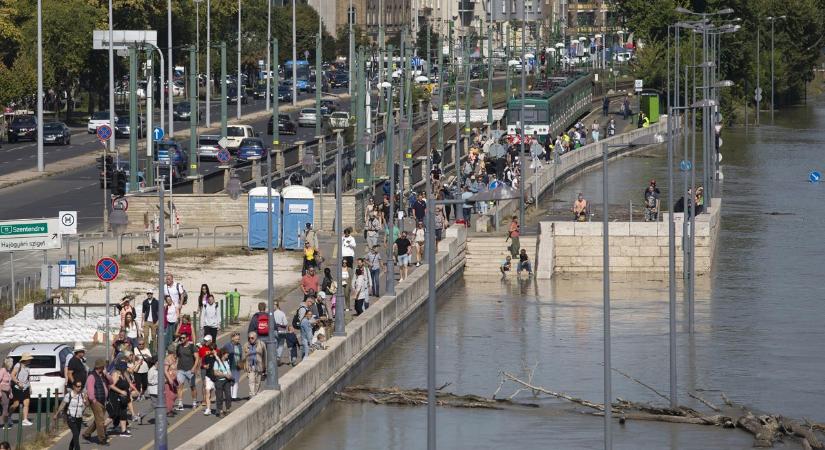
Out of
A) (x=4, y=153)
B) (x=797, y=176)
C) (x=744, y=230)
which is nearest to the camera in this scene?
(x=744, y=230)

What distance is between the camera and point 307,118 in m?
115

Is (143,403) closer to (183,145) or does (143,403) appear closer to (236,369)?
(236,369)

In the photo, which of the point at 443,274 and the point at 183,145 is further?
the point at 183,145

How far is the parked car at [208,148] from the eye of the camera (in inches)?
3556

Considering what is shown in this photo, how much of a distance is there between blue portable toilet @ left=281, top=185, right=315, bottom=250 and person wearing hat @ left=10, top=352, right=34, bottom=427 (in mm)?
25823

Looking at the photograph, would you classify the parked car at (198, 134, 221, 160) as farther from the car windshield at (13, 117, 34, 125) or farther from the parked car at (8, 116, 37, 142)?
the car windshield at (13, 117, 34, 125)

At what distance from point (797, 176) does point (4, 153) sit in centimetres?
3900

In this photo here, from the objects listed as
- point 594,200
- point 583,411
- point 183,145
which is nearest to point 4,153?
point 183,145

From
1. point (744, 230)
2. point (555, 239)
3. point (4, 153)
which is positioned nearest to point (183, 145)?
point (4, 153)

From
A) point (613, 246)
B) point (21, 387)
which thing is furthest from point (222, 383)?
point (613, 246)

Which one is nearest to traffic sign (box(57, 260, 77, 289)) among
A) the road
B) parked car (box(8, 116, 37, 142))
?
the road

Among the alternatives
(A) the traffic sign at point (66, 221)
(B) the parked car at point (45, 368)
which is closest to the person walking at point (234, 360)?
(B) the parked car at point (45, 368)

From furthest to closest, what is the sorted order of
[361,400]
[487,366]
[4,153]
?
[4,153]
[487,366]
[361,400]

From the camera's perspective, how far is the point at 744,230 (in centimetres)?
7600
